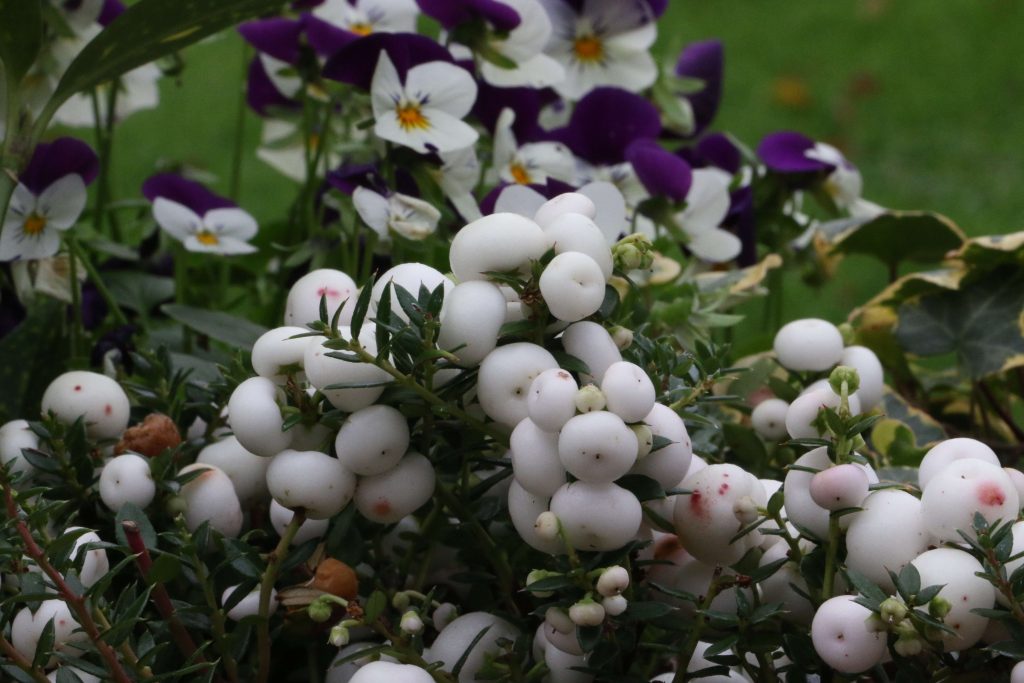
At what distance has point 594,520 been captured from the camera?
0.46 metres

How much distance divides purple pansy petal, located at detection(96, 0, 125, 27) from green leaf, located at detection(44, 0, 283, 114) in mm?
251

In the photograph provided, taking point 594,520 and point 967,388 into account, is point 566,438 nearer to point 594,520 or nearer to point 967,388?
point 594,520

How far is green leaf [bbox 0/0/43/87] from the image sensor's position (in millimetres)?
657

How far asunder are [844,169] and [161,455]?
643 mm

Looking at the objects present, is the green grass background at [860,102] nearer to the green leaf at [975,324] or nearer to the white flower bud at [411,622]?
the green leaf at [975,324]

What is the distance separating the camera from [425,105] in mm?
742

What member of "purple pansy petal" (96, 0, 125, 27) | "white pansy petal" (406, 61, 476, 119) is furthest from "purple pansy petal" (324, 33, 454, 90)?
"purple pansy petal" (96, 0, 125, 27)

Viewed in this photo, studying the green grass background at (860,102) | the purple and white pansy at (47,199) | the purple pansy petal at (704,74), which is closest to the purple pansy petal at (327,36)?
the purple and white pansy at (47,199)

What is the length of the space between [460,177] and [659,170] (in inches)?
6.0

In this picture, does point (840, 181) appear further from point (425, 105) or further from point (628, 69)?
point (425, 105)

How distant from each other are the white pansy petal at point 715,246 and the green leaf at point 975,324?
127 millimetres

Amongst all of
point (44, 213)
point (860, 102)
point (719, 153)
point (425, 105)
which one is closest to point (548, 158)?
point (425, 105)

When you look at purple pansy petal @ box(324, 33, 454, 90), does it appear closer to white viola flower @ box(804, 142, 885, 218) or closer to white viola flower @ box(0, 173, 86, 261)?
white viola flower @ box(0, 173, 86, 261)

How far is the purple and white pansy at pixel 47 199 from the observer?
0.74 m
